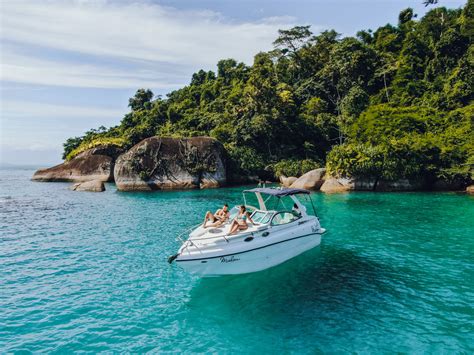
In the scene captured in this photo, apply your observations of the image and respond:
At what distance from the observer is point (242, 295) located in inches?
469

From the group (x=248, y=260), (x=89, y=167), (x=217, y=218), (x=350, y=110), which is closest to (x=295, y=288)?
(x=248, y=260)

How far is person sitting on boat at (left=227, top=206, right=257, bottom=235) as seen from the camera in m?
13.3

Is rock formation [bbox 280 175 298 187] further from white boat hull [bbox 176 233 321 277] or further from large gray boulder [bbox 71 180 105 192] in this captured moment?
white boat hull [bbox 176 233 321 277]

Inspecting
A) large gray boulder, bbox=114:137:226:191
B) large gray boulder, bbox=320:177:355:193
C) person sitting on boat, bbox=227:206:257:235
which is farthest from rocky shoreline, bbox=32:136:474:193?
person sitting on boat, bbox=227:206:257:235

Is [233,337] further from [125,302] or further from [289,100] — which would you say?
[289,100]

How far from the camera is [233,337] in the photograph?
933cm

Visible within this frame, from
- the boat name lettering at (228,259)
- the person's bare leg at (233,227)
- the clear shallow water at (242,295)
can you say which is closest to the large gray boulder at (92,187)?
the clear shallow water at (242,295)

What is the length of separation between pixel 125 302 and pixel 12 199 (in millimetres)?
34160

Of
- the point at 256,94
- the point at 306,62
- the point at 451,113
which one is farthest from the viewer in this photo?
the point at 306,62

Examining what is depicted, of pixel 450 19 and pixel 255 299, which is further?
pixel 450 19

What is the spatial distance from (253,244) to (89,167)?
51194mm

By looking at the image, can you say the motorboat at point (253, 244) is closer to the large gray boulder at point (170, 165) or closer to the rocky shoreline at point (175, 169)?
the rocky shoreline at point (175, 169)

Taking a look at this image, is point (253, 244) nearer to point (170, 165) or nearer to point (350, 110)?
point (170, 165)

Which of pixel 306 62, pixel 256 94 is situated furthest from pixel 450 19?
pixel 256 94
